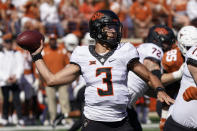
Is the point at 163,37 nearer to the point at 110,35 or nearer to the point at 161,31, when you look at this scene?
the point at 161,31

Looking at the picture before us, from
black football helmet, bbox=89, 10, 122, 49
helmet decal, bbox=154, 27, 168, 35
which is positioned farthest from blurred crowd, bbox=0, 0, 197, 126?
black football helmet, bbox=89, 10, 122, 49

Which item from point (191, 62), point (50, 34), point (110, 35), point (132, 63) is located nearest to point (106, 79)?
point (132, 63)

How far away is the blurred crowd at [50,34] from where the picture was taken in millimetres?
10938

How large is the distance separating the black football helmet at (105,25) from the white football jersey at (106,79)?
8 centimetres

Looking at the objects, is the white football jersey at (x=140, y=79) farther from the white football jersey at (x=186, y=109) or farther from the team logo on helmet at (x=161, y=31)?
the white football jersey at (x=186, y=109)

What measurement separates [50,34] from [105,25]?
7605 mm

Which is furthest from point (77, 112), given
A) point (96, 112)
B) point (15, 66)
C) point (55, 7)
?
point (96, 112)

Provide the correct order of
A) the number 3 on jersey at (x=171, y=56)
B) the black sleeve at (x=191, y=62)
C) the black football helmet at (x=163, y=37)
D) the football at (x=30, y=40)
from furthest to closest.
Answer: the black football helmet at (x=163, y=37), the number 3 on jersey at (x=171, y=56), the football at (x=30, y=40), the black sleeve at (x=191, y=62)

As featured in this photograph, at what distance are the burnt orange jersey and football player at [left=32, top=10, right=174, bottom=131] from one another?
4.26 ft

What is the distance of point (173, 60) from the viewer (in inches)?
223

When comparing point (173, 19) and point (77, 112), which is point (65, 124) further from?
point (173, 19)

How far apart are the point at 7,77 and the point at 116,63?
22.4 ft

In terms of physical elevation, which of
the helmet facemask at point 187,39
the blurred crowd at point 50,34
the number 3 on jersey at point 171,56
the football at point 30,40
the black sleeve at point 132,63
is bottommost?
the blurred crowd at point 50,34

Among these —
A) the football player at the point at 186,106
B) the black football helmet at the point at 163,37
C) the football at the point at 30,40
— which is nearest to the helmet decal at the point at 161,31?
the black football helmet at the point at 163,37
